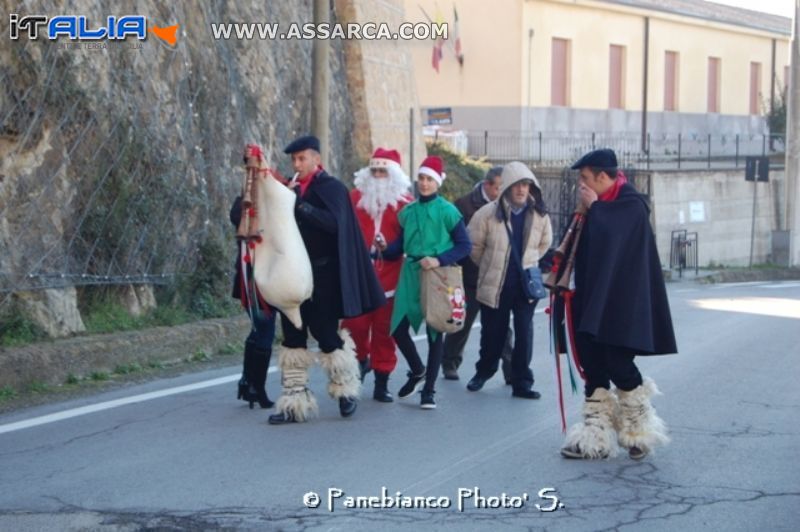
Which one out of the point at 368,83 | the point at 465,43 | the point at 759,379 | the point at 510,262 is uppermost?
the point at 465,43

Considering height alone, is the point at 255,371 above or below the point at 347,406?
above

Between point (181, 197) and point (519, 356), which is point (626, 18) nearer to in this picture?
point (181, 197)

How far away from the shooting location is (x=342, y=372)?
8820 millimetres

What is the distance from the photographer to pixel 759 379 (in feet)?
37.1

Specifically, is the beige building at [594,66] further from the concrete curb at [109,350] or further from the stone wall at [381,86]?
the concrete curb at [109,350]

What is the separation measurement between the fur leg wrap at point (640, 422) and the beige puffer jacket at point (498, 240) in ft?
7.98

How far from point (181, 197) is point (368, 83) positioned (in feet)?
29.8

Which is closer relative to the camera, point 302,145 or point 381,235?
point 302,145

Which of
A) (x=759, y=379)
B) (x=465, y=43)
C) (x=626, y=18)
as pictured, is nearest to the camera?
(x=759, y=379)

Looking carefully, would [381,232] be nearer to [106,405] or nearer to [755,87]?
[106,405]

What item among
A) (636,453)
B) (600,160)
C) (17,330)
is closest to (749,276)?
(17,330)

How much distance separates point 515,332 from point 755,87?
4240cm

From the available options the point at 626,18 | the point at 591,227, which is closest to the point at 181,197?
the point at 591,227

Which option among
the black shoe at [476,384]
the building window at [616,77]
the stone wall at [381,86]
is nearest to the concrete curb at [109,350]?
the black shoe at [476,384]
